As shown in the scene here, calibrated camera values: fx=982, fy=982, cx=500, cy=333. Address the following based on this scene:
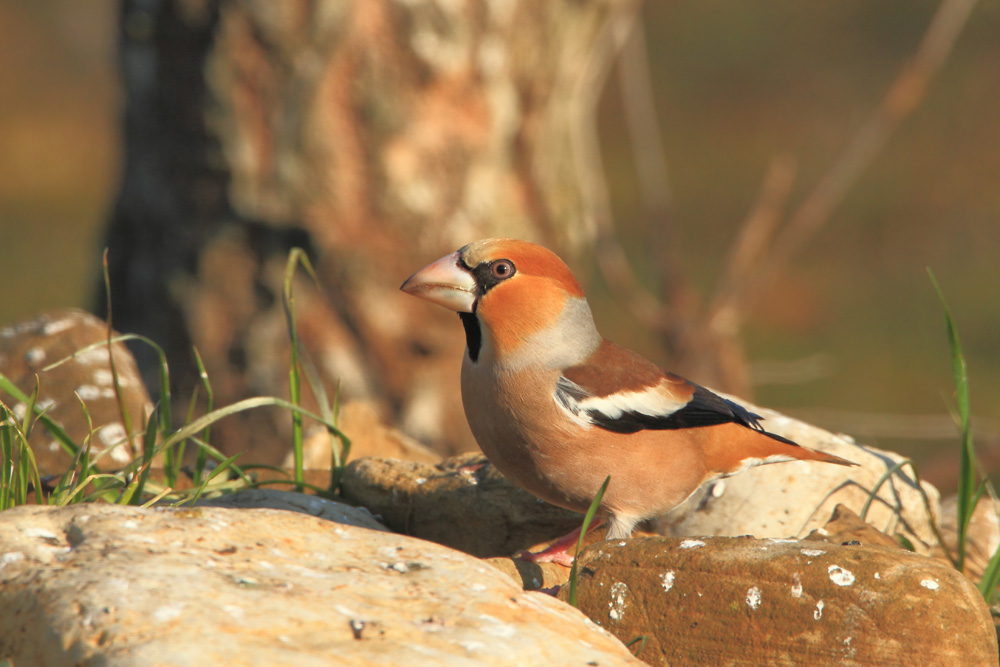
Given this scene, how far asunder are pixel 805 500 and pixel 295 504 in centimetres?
199

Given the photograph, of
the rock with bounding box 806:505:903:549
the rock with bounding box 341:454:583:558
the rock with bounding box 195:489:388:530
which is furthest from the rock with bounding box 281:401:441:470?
the rock with bounding box 806:505:903:549

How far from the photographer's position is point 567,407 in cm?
353

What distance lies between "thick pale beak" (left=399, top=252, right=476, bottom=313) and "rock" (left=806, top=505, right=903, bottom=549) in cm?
150

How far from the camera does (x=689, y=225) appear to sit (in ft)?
65.8

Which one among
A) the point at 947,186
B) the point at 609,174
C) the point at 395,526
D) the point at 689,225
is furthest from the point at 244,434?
the point at 609,174

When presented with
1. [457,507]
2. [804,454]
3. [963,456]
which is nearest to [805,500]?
[804,454]

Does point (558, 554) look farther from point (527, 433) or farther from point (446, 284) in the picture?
point (446, 284)

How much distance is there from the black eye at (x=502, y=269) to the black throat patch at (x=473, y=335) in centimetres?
19

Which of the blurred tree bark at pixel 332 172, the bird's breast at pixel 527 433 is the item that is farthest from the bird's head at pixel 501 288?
the blurred tree bark at pixel 332 172

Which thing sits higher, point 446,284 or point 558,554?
point 446,284

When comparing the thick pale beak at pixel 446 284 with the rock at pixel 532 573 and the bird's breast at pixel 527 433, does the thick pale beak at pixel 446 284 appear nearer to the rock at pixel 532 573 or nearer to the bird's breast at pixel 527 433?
the bird's breast at pixel 527 433

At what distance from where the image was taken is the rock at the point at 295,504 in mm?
3518

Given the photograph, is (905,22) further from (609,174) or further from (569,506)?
(569,506)

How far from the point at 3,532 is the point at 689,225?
1848 cm
